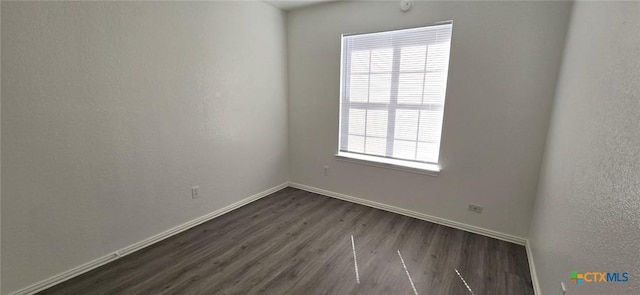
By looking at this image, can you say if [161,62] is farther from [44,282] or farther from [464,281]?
[464,281]

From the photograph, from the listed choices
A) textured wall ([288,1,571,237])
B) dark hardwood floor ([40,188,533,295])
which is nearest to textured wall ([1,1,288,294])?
dark hardwood floor ([40,188,533,295])

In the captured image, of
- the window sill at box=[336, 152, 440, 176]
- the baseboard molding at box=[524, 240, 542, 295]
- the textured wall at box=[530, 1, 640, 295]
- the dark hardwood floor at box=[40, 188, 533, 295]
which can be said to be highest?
the textured wall at box=[530, 1, 640, 295]

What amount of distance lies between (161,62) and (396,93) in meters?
2.42

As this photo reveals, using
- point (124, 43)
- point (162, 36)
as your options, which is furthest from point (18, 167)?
point (162, 36)

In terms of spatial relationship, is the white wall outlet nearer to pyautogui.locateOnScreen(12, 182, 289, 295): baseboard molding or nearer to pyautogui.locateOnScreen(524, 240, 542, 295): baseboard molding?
pyautogui.locateOnScreen(12, 182, 289, 295): baseboard molding

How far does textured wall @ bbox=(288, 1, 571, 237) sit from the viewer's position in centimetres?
230

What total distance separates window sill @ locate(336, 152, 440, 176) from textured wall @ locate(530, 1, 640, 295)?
42.4 inches

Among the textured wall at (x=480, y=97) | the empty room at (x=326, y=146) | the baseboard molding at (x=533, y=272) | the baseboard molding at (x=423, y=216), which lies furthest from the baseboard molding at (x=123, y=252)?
the baseboard molding at (x=533, y=272)

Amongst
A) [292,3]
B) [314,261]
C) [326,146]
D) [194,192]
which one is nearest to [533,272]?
[314,261]

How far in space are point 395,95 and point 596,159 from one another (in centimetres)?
204

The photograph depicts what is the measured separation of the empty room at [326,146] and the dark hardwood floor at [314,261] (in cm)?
2

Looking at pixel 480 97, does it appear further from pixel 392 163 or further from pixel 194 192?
pixel 194 192

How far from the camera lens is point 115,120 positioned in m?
2.14

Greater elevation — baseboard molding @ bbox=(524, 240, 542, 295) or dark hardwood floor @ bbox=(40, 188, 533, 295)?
baseboard molding @ bbox=(524, 240, 542, 295)
